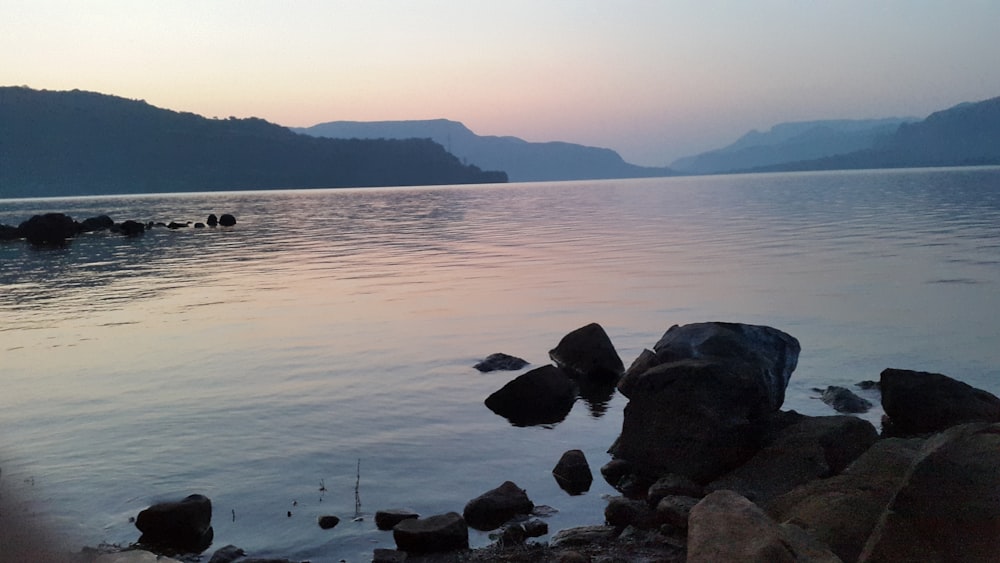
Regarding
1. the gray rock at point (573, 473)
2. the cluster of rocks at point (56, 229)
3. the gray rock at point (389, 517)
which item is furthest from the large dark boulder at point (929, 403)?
the cluster of rocks at point (56, 229)

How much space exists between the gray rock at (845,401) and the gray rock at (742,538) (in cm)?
751

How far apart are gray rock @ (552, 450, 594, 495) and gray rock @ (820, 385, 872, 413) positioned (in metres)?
5.08

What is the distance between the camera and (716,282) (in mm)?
27719

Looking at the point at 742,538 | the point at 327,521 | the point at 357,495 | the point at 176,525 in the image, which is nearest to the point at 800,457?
the point at 742,538

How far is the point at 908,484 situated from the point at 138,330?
20840 millimetres

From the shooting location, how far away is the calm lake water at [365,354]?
1001 cm

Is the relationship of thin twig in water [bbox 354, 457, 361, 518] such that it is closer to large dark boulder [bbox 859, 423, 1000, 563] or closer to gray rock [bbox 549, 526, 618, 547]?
gray rock [bbox 549, 526, 618, 547]

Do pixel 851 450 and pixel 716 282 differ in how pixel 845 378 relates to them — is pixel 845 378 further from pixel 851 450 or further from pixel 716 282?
pixel 716 282

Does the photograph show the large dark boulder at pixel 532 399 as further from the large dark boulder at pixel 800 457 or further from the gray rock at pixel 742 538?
the gray rock at pixel 742 538

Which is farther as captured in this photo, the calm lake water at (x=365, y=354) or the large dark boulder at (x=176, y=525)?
the calm lake water at (x=365, y=354)

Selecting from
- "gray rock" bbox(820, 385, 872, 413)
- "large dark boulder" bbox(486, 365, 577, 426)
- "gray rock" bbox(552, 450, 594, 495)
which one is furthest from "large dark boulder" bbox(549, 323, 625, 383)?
"gray rock" bbox(552, 450, 594, 495)

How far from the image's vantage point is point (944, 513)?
17.9ft

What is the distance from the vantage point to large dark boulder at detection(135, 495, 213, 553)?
8562 millimetres

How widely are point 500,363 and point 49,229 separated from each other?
64372 mm
